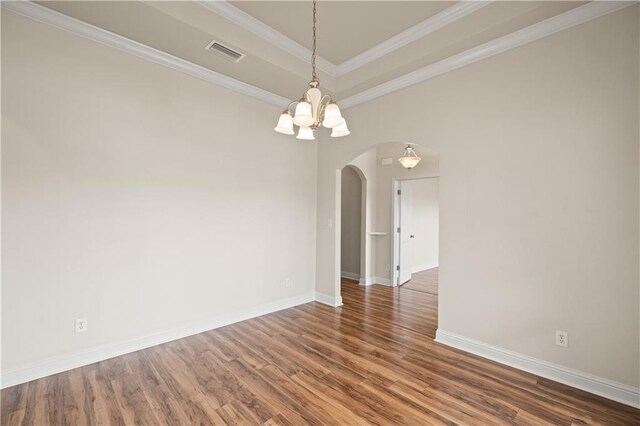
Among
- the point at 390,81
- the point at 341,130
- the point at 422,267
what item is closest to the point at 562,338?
the point at 341,130

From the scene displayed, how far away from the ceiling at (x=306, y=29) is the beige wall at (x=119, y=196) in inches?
16.5

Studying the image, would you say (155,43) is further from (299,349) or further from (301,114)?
(299,349)

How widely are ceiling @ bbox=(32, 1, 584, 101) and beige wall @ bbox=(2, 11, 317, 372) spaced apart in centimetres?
42

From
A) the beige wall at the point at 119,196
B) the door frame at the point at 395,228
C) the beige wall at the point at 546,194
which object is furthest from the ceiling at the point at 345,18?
the door frame at the point at 395,228


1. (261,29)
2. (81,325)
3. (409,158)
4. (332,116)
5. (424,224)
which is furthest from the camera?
(424,224)

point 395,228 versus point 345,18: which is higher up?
point 345,18

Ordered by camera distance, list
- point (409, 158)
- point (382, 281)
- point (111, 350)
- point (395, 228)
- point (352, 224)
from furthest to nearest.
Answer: point (352, 224) → point (382, 281) → point (395, 228) → point (409, 158) → point (111, 350)

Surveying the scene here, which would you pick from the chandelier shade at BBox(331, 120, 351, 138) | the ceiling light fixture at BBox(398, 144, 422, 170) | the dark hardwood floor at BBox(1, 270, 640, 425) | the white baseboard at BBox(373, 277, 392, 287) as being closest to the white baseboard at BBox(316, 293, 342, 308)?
the dark hardwood floor at BBox(1, 270, 640, 425)

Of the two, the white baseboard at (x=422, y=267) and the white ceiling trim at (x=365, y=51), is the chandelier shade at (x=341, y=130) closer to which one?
the white ceiling trim at (x=365, y=51)

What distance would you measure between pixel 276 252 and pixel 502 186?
9.74 feet

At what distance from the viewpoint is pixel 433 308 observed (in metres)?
4.33

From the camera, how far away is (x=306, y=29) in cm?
305

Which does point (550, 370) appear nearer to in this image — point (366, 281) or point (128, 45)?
point (366, 281)

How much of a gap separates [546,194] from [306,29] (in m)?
2.90
